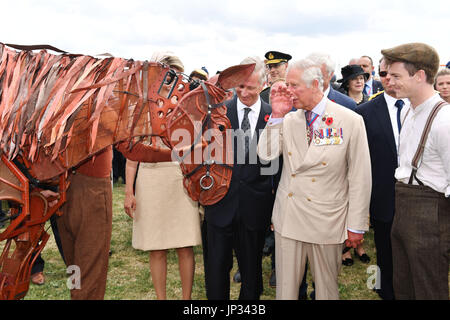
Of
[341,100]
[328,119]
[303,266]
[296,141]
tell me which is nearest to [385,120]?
[341,100]

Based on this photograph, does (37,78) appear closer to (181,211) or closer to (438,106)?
(181,211)

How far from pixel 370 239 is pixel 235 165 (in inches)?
172

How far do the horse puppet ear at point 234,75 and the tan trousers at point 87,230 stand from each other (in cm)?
135

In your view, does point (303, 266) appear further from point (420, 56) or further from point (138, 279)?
point (138, 279)

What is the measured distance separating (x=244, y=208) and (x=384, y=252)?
1661 millimetres

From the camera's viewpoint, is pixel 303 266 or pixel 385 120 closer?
pixel 303 266

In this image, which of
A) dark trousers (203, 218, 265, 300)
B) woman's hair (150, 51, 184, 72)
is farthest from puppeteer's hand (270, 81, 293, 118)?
dark trousers (203, 218, 265, 300)

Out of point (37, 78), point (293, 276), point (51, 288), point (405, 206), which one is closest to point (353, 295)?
point (293, 276)

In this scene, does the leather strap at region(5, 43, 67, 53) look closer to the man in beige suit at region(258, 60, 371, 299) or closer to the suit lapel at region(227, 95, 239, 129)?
the suit lapel at region(227, 95, 239, 129)

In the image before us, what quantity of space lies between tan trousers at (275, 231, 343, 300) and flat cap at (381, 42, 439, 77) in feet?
4.65

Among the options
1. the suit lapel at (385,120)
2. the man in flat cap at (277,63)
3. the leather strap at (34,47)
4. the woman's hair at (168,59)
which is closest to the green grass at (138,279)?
the suit lapel at (385,120)

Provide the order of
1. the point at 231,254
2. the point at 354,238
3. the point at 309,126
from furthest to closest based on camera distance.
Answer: the point at 231,254 < the point at 309,126 < the point at 354,238

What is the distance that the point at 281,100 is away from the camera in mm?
3023

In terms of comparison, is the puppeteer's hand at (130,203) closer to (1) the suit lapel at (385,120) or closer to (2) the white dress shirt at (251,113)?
(2) the white dress shirt at (251,113)
